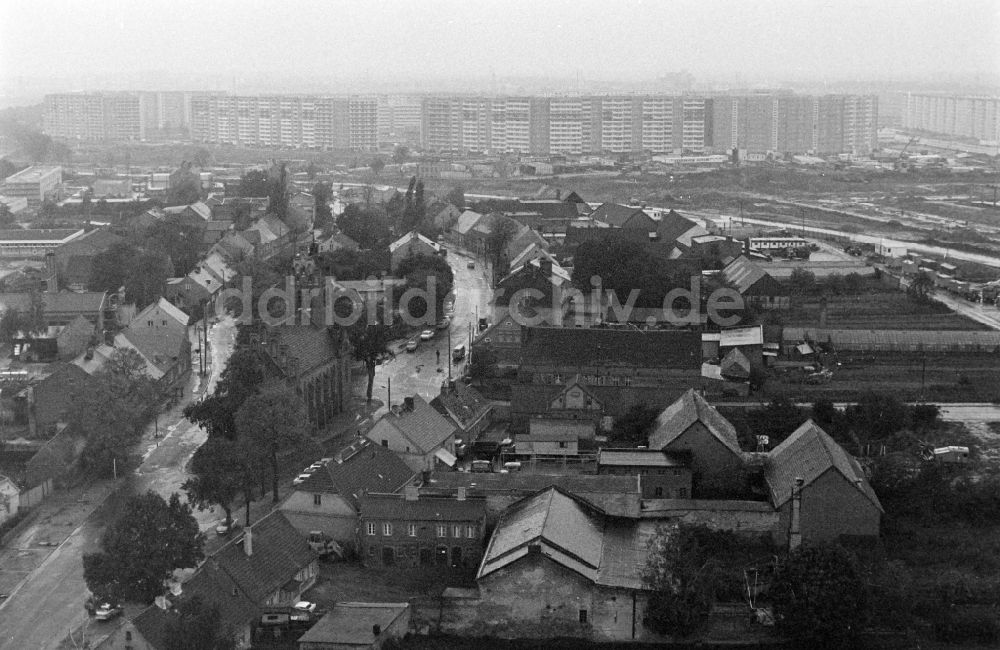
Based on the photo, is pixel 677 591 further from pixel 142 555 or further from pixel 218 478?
pixel 218 478

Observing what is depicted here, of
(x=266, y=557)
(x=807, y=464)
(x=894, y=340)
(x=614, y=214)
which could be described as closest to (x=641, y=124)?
(x=614, y=214)

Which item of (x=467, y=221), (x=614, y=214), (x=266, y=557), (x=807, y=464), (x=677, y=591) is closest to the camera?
(x=677, y=591)

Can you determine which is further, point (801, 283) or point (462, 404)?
point (801, 283)

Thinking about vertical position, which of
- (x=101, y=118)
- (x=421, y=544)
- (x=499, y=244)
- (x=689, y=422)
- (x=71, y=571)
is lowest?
(x=71, y=571)

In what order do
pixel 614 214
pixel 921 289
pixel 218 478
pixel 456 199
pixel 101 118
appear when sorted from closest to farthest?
pixel 218 478, pixel 921 289, pixel 614 214, pixel 456 199, pixel 101 118

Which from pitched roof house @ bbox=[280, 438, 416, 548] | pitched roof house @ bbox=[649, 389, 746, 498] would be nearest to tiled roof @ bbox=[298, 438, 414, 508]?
pitched roof house @ bbox=[280, 438, 416, 548]

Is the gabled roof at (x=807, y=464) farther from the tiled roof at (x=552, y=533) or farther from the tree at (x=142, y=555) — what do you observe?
the tree at (x=142, y=555)
